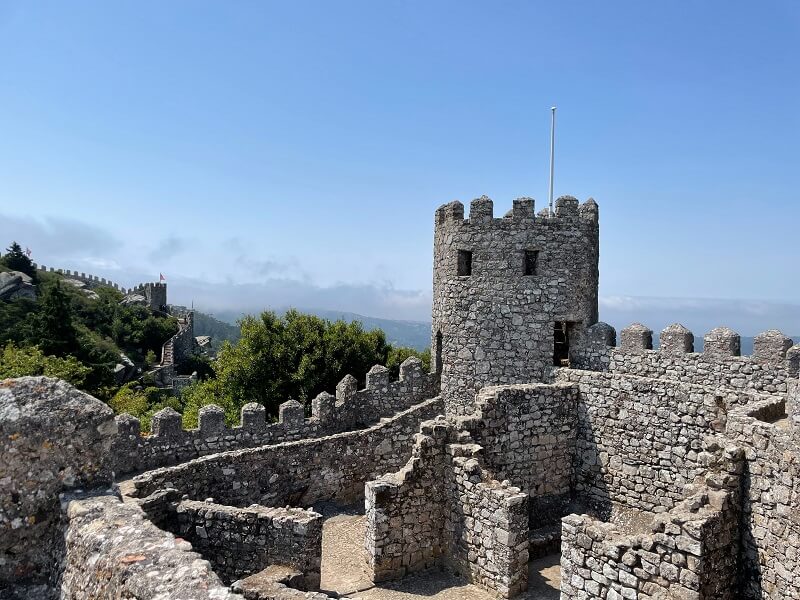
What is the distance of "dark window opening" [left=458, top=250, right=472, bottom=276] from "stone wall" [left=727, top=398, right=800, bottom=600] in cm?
797

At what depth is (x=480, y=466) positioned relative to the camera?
10.1 m

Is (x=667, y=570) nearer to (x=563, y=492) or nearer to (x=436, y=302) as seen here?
(x=563, y=492)

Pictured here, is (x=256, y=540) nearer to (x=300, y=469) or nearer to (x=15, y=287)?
(x=300, y=469)

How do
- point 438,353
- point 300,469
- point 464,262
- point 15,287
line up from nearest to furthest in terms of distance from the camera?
point 300,469 < point 464,262 < point 438,353 < point 15,287

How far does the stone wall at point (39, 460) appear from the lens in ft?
15.5

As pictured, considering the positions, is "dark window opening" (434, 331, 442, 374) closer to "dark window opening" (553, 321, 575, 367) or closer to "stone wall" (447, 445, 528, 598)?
"dark window opening" (553, 321, 575, 367)

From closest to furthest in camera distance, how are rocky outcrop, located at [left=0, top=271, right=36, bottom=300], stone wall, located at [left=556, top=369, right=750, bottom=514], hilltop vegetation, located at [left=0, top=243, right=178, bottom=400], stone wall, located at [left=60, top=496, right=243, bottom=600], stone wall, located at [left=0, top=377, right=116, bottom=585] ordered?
stone wall, located at [left=60, top=496, right=243, bottom=600] < stone wall, located at [left=0, top=377, right=116, bottom=585] < stone wall, located at [left=556, top=369, right=750, bottom=514] < hilltop vegetation, located at [left=0, top=243, right=178, bottom=400] < rocky outcrop, located at [left=0, top=271, right=36, bottom=300]

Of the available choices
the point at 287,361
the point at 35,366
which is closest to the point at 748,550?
the point at 287,361

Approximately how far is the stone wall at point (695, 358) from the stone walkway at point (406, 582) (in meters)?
4.68

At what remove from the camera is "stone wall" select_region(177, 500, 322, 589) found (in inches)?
330

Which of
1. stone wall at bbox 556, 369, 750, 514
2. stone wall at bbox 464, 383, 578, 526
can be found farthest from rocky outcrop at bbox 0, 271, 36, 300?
stone wall at bbox 556, 369, 750, 514

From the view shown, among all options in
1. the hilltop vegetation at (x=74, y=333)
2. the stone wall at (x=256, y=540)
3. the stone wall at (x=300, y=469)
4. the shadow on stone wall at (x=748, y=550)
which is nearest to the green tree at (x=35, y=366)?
the hilltop vegetation at (x=74, y=333)

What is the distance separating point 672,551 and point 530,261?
824 cm

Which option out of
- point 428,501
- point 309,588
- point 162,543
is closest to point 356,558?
point 428,501
